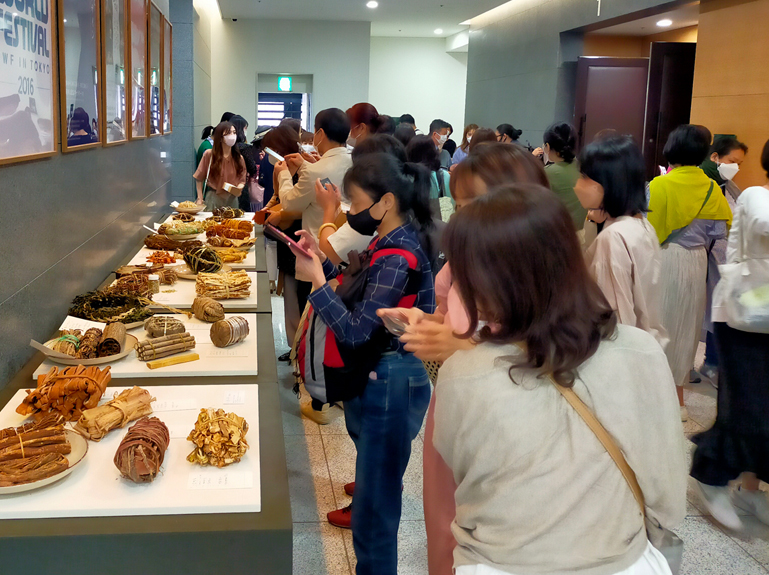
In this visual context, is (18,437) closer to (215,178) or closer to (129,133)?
(129,133)

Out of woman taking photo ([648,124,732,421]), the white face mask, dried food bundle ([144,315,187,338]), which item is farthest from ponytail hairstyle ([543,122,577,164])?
dried food bundle ([144,315,187,338])

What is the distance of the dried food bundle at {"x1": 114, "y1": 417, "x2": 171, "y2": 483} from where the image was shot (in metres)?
1.37

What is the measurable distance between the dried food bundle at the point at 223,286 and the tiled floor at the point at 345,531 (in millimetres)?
886

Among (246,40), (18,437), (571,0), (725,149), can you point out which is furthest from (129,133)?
(246,40)

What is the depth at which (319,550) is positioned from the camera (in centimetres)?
255

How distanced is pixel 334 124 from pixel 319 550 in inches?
81.8

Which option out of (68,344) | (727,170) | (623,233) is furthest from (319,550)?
(727,170)

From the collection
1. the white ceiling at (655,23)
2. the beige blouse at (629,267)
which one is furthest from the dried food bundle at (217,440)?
the white ceiling at (655,23)

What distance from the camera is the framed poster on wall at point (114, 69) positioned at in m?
3.11

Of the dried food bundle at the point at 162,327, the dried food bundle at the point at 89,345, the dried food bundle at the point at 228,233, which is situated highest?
the dried food bundle at the point at 228,233

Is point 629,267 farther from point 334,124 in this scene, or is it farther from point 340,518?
point 334,124

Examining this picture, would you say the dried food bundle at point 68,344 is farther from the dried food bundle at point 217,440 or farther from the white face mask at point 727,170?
the white face mask at point 727,170

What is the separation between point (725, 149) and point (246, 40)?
10.6 metres

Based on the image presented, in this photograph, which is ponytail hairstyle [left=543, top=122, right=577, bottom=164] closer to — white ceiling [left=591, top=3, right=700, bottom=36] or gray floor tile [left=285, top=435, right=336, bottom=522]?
gray floor tile [left=285, top=435, right=336, bottom=522]
